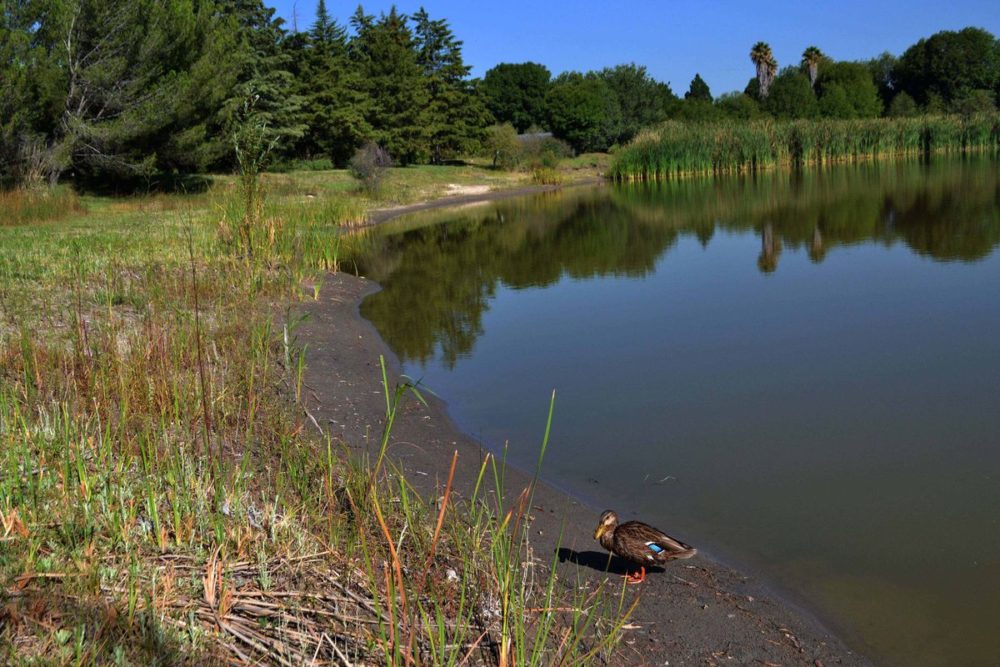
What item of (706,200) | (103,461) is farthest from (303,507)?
(706,200)

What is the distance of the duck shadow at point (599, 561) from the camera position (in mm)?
5012

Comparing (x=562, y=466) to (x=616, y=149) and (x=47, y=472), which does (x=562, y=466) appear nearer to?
(x=47, y=472)

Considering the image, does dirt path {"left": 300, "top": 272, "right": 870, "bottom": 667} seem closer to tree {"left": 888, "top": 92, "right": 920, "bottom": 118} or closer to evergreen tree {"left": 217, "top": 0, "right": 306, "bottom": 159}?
evergreen tree {"left": 217, "top": 0, "right": 306, "bottom": 159}

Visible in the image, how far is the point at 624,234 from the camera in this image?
24.7m

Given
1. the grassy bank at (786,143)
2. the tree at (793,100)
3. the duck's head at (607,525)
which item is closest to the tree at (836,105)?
the tree at (793,100)

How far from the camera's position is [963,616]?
4.60m

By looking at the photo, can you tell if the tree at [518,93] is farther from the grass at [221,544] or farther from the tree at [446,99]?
the grass at [221,544]

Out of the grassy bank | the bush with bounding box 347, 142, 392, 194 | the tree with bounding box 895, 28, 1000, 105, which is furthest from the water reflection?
the tree with bounding box 895, 28, 1000, 105

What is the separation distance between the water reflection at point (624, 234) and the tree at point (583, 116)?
28294mm

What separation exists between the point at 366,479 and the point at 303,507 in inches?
22.1

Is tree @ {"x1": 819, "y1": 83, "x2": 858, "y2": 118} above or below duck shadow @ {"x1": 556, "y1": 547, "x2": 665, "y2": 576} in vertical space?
above

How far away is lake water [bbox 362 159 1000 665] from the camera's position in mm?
5223

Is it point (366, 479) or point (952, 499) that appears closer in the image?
point (366, 479)

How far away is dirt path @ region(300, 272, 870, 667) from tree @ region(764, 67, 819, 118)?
221 ft
